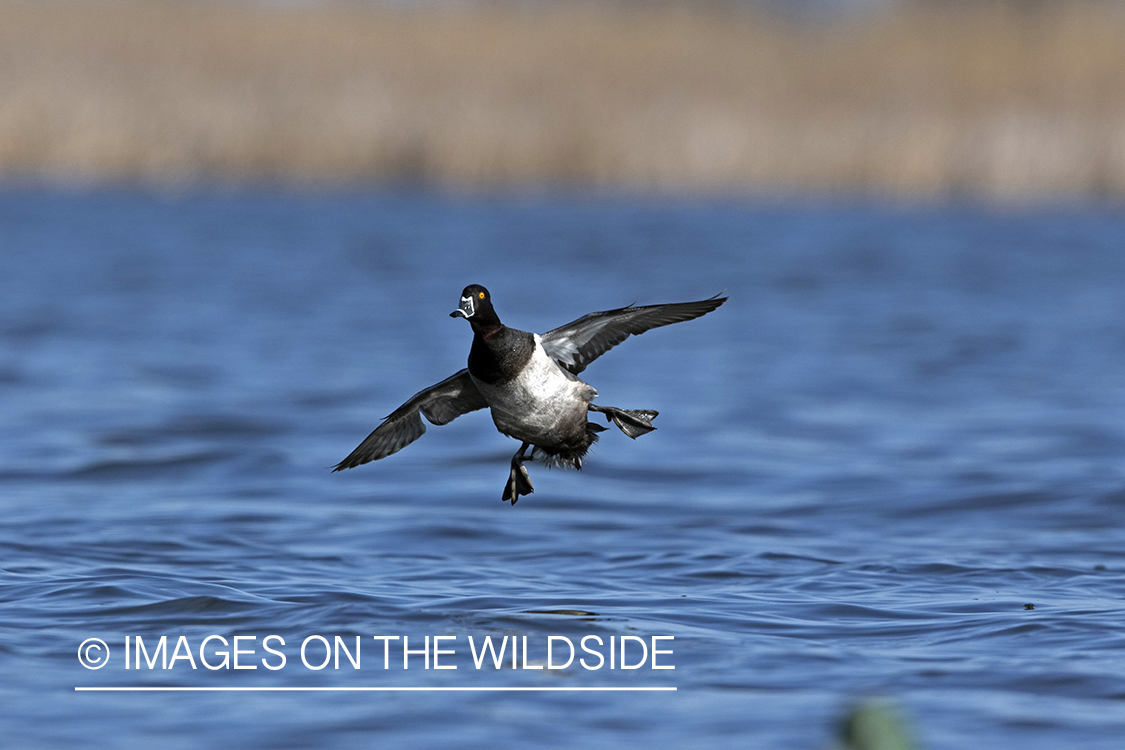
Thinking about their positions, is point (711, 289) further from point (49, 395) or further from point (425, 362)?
point (49, 395)

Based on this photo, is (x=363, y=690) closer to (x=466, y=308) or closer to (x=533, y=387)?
(x=533, y=387)

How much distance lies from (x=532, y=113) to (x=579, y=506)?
628 inches

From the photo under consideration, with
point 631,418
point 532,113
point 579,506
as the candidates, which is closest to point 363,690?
point 631,418

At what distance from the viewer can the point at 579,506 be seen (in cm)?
813

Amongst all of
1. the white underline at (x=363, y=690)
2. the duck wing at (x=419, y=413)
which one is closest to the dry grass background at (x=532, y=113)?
the duck wing at (x=419, y=413)

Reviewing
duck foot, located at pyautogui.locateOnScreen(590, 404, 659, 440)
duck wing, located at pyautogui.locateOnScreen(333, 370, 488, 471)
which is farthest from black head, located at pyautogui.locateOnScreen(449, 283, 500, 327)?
duck foot, located at pyautogui.locateOnScreen(590, 404, 659, 440)

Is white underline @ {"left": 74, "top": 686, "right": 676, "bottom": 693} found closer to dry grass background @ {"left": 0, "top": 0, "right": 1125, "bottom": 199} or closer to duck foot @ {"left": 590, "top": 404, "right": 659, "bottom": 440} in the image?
duck foot @ {"left": 590, "top": 404, "right": 659, "bottom": 440}

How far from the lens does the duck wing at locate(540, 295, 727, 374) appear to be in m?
4.98

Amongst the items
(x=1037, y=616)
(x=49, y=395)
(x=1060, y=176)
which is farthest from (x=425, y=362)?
(x=1060, y=176)

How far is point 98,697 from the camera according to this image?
4.55 metres
